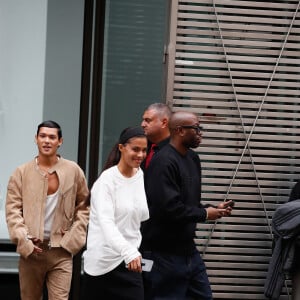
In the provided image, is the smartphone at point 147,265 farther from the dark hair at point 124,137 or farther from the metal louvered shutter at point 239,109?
the metal louvered shutter at point 239,109

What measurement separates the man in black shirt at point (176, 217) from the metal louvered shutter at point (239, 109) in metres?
1.49

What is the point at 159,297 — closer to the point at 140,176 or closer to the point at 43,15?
the point at 140,176

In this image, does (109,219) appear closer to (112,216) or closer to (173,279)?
(112,216)

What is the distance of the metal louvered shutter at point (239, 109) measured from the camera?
30.8 ft

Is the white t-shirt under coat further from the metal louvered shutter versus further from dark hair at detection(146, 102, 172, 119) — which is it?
the metal louvered shutter

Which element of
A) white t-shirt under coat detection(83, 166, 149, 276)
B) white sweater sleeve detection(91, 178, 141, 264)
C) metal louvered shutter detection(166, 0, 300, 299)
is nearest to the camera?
white sweater sleeve detection(91, 178, 141, 264)

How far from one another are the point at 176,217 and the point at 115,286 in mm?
917

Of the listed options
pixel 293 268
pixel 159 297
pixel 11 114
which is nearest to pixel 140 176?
pixel 159 297

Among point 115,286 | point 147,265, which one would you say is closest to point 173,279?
point 147,265

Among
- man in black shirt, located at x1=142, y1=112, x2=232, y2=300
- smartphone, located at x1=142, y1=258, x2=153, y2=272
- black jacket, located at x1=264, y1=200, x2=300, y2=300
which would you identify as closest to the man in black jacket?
black jacket, located at x1=264, y1=200, x2=300, y2=300

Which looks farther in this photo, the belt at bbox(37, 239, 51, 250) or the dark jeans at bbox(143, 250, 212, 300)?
the belt at bbox(37, 239, 51, 250)

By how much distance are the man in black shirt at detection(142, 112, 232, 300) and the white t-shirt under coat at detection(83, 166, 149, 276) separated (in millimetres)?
621

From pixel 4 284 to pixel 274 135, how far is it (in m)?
2.70

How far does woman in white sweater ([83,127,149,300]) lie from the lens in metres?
6.85
